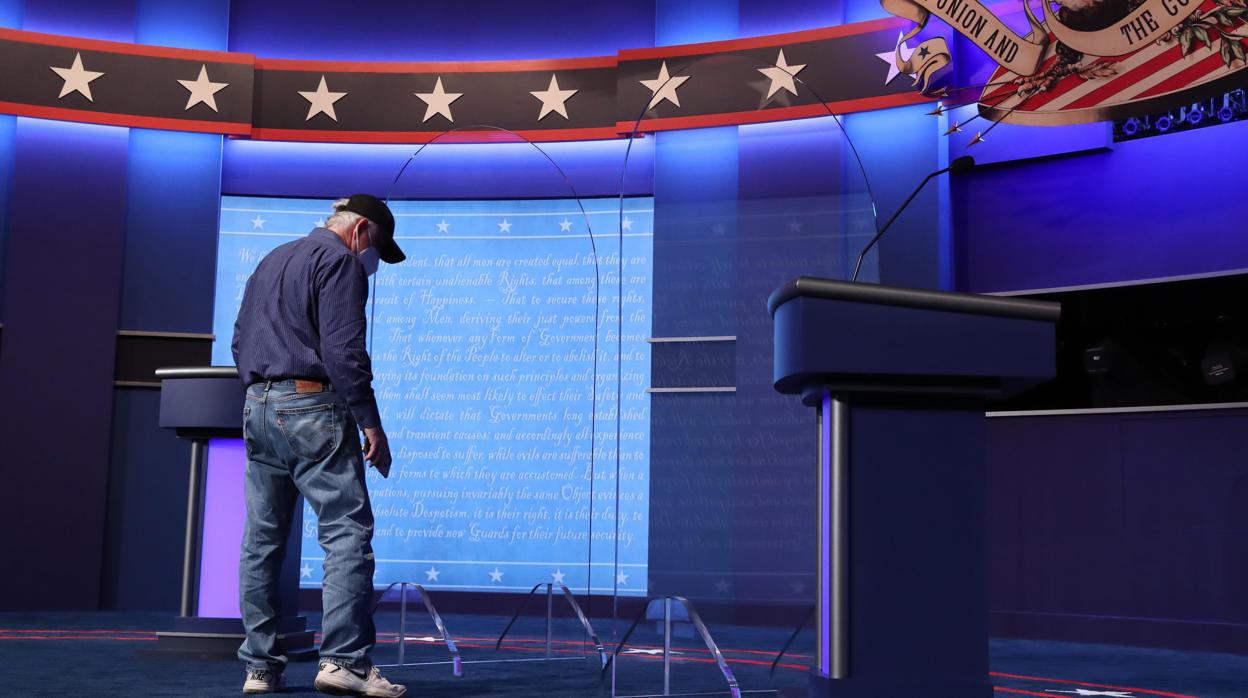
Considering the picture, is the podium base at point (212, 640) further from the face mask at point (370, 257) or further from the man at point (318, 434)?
the face mask at point (370, 257)


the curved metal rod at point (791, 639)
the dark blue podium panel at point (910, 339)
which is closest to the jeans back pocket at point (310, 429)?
the curved metal rod at point (791, 639)

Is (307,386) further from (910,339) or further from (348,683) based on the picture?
(910,339)

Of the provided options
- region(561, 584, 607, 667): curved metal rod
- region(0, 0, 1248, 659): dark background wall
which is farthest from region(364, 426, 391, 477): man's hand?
region(0, 0, 1248, 659): dark background wall

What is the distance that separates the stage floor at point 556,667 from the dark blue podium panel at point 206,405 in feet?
2.37

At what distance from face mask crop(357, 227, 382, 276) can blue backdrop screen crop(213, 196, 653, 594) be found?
0.50m

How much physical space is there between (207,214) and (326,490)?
149 inches

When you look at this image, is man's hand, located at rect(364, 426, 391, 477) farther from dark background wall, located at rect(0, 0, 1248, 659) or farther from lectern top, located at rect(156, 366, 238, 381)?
dark background wall, located at rect(0, 0, 1248, 659)

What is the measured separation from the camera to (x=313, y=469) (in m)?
2.62

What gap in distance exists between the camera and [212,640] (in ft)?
11.6

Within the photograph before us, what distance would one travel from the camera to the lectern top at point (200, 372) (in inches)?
142

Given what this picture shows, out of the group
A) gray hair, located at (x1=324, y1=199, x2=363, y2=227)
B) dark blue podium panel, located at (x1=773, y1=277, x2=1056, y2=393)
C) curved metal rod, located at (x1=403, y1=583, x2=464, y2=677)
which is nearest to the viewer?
dark blue podium panel, located at (x1=773, y1=277, x2=1056, y2=393)

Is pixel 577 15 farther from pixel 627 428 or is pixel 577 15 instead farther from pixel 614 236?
pixel 627 428

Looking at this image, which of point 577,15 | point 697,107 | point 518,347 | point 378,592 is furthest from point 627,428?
point 577,15

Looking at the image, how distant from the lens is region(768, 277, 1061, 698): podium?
172 centimetres
